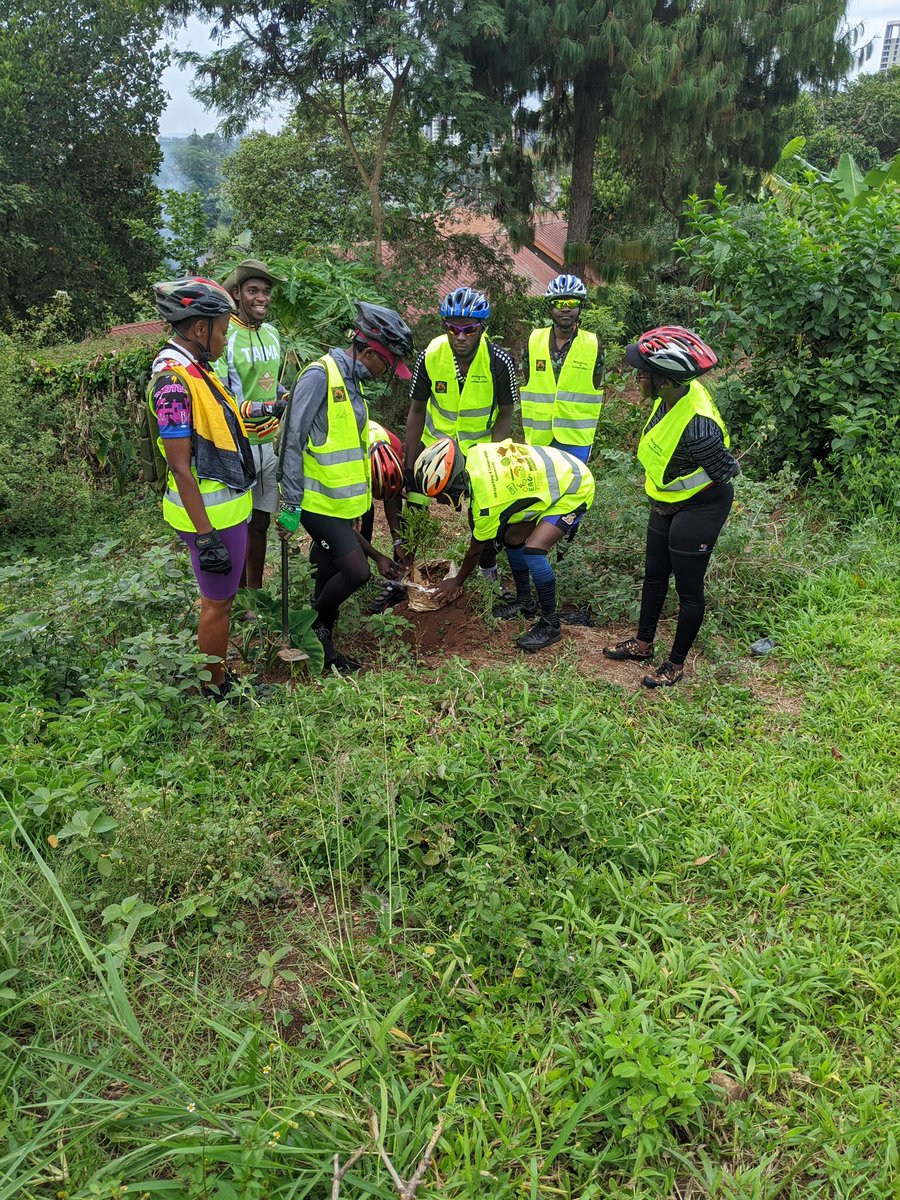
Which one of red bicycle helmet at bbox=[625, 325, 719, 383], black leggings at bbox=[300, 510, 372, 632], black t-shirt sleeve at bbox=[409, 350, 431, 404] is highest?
red bicycle helmet at bbox=[625, 325, 719, 383]

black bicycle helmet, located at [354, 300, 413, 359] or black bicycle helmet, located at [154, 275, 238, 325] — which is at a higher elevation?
black bicycle helmet, located at [154, 275, 238, 325]

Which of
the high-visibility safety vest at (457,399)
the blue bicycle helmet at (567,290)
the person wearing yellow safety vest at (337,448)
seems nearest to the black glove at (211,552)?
the person wearing yellow safety vest at (337,448)

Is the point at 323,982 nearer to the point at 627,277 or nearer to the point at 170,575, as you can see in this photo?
the point at 170,575

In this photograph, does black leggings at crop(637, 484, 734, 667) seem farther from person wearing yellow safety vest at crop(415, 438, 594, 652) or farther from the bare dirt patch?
the bare dirt patch

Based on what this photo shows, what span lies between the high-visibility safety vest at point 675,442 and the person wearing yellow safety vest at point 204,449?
1981mm

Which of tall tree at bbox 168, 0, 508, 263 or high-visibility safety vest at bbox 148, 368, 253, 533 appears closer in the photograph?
high-visibility safety vest at bbox 148, 368, 253, 533

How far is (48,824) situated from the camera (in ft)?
9.75

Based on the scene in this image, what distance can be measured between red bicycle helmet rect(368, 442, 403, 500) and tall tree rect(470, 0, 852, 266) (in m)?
9.21

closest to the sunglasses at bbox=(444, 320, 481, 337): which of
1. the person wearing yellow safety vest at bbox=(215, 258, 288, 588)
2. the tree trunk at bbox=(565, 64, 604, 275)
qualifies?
the person wearing yellow safety vest at bbox=(215, 258, 288, 588)

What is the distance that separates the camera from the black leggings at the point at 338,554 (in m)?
4.55

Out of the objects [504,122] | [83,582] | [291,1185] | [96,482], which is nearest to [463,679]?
[83,582]

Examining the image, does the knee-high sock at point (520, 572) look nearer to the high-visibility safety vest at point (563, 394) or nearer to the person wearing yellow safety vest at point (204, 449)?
the high-visibility safety vest at point (563, 394)

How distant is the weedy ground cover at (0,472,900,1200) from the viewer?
2168 millimetres

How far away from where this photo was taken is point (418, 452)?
5.61m
